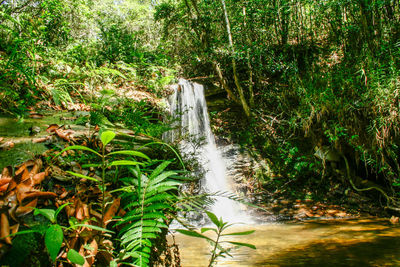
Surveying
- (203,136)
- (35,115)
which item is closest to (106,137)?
(35,115)

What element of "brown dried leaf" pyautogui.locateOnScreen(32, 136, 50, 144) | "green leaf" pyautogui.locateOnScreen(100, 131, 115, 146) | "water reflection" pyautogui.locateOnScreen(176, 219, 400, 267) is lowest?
"water reflection" pyautogui.locateOnScreen(176, 219, 400, 267)

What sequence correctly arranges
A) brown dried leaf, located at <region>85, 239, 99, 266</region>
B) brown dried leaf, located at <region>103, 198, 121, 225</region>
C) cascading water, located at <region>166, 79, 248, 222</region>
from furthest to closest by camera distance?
cascading water, located at <region>166, 79, 248, 222</region>, brown dried leaf, located at <region>103, 198, 121, 225</region>, brown dried leaf, located at <region>85, 239, 99, 266</region>

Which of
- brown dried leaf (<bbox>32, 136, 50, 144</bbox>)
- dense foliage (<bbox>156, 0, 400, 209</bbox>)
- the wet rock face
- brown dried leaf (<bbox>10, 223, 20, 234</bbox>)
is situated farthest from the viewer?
the wet rock face

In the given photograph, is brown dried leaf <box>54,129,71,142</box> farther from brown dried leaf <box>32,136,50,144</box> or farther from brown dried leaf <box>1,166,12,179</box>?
brown dried leaf <box>1,166,12,179</box>

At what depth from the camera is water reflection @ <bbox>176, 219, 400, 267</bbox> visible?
6.91 feet

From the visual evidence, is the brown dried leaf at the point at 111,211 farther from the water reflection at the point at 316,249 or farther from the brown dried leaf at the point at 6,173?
the water reflection at the point at 316,249

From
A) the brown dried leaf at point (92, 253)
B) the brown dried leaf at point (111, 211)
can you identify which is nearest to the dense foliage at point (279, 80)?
the brown dried leaf at point (111, 211)

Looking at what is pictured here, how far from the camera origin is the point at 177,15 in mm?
9234

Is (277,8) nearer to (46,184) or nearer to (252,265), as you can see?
(252,265)

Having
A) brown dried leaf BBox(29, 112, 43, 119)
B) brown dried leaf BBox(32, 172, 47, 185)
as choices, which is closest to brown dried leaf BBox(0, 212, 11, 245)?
brown dried leaf BBox(32, 172, 47, 185)

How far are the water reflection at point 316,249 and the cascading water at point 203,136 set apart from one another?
214cm

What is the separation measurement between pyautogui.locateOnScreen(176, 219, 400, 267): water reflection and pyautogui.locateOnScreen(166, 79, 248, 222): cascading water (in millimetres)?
2145

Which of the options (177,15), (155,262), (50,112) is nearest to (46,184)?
(155,262)

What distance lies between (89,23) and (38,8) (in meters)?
5.62
